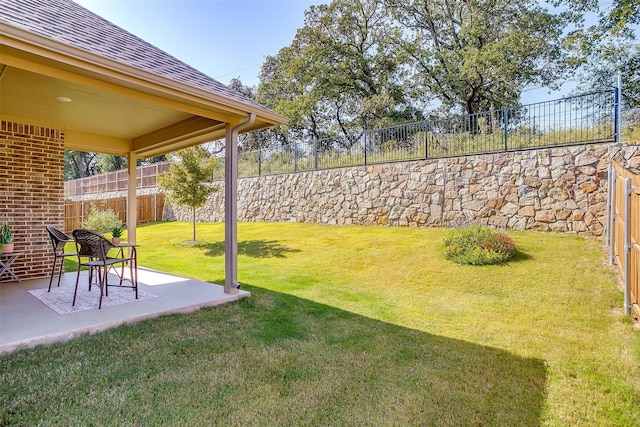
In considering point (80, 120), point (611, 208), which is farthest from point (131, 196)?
point (611, 208)

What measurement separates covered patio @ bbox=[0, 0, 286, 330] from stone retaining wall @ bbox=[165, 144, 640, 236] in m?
5.83

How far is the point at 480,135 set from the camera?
892 centimetres

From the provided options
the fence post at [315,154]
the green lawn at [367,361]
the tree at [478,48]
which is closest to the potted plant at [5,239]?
the green lawn at [367,361]

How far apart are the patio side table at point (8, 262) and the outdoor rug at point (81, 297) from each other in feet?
2.22

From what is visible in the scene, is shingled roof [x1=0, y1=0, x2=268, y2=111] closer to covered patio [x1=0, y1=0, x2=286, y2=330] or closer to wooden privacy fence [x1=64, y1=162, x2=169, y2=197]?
covered patio [x1=0, y1=0, x2=286, y2=330]

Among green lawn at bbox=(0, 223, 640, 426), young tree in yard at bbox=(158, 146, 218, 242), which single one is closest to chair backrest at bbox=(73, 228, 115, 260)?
green lawn at bbox=(0, 223, 640, 426)

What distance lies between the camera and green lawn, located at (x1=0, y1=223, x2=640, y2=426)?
7.68 ft

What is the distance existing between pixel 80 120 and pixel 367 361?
5.66 m

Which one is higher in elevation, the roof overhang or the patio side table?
the roof overhang

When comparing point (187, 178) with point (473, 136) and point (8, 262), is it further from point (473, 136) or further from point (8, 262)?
point (473, 136)

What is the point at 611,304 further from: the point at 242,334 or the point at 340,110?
the point at 340,110

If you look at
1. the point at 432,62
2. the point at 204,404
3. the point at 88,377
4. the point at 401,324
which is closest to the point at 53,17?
the point at 88,377

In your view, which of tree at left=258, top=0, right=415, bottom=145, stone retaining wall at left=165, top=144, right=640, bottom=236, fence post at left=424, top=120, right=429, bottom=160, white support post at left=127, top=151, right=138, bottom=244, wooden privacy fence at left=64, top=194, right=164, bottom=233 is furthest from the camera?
tree at left=258, top=0, right=415, bottom=145

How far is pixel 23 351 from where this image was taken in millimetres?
2980
